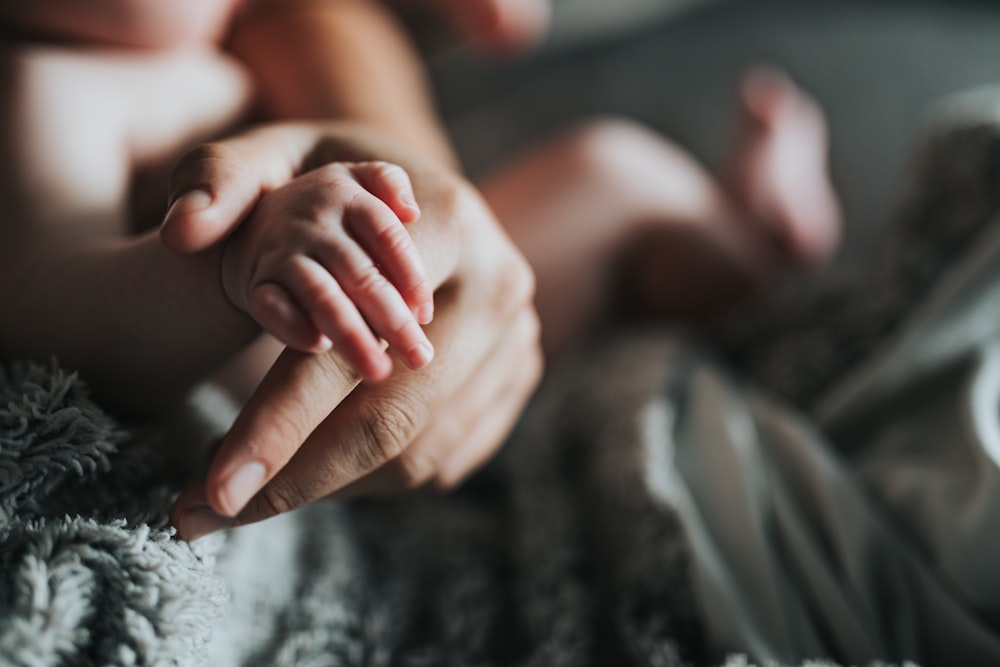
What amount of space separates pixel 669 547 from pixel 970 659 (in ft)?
0.47

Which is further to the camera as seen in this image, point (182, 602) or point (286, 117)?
point (286, 117)

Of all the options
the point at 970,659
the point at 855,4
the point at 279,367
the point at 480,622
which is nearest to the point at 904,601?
the point at 970,659

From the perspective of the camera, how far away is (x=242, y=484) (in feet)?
0.97

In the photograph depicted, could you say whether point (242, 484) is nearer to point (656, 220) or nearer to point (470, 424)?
point (470, 424)

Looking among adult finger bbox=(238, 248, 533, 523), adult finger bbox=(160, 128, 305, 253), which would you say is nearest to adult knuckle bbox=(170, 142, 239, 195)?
adult finger bbox=(160, 128, 305, 253)

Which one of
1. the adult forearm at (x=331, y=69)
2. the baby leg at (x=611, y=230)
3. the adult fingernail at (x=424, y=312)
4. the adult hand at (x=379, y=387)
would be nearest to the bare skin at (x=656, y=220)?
the baby leg at (x=611, y=230)

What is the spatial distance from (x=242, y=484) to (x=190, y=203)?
104mm

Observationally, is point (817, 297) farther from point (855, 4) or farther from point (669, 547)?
point (855, 4)

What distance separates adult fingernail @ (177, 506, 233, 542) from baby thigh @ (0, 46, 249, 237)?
0.16 meters

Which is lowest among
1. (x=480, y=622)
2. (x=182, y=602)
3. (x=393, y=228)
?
(x=480, y=622)

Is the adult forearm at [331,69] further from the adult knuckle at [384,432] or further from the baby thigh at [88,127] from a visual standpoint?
the adult knuckle at [384,432]

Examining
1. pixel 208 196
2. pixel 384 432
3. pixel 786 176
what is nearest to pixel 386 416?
pixel 384 432

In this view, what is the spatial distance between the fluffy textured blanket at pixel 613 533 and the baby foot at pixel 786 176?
166 millimetres

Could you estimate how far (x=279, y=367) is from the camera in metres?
0.31
